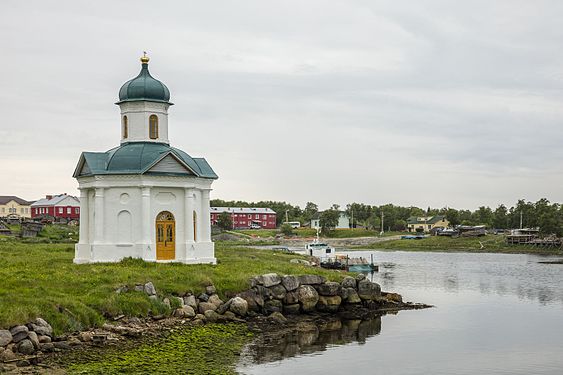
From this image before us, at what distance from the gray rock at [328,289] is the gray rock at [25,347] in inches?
589

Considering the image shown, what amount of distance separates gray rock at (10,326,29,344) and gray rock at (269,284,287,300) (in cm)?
1217

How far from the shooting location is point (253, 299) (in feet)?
102

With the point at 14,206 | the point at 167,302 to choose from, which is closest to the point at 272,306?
the point at 167,302

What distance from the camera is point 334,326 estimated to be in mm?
31312

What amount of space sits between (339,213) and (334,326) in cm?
12385

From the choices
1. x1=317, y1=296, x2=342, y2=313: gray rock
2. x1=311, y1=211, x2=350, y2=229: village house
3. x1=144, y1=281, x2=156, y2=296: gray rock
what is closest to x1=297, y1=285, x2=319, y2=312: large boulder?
x1=317, y1=296, x2=342, y2=313: gray rock

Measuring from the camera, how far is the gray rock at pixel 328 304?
110 feet

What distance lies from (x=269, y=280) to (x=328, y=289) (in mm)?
3299

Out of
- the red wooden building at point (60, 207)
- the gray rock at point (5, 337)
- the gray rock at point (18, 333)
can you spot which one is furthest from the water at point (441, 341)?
the red wooden building at point (60, 207)

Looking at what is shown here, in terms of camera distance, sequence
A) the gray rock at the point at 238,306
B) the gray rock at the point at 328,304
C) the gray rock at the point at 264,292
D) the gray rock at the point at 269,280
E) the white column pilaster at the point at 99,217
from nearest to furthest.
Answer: the gray rock at the point at 238,306
the gray rock at the point at 264,292
the gray rock at the point at 269,280
the gray rock at the point at 328,304
the white column pilaster at the point at 99,217

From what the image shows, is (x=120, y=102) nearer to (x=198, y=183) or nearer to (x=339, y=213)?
(x=198, y=183)

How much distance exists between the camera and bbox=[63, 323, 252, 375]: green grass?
21266 millimetres

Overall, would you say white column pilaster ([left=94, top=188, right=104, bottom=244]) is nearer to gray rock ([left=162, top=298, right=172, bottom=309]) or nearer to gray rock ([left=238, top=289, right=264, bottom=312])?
gray rock ([left=162, top=298, right=172, bottom=309])

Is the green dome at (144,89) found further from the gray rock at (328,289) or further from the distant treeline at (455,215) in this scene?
the distant treeline at (455,215)
